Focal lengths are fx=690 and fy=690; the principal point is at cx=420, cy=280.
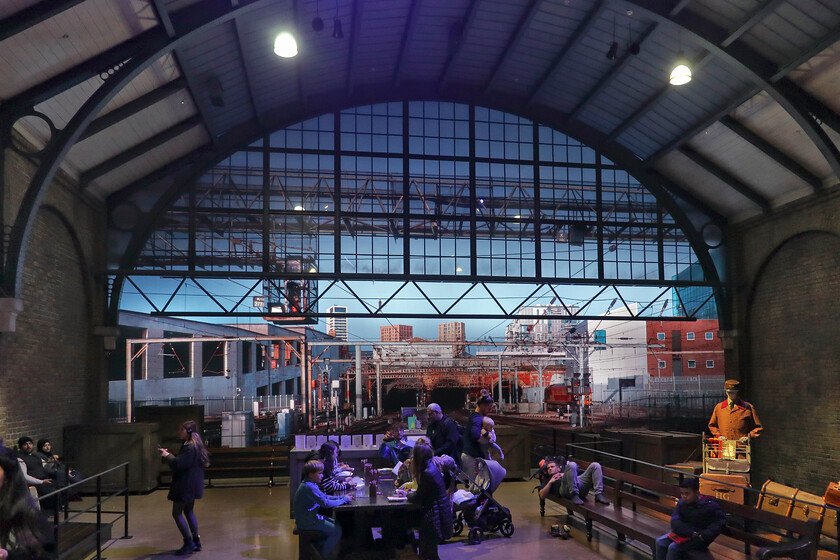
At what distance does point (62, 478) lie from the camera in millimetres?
10984

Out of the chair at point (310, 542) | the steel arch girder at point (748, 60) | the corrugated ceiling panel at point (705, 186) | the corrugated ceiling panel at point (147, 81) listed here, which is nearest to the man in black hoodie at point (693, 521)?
the chair at point (310, 542)

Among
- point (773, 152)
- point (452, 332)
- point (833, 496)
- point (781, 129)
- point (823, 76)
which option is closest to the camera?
point (833, 496)

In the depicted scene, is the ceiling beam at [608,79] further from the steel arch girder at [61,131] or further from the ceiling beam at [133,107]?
the ceiling beam at [133,107]

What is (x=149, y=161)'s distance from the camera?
609 inches

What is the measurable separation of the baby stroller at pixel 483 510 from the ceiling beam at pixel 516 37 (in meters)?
8.95

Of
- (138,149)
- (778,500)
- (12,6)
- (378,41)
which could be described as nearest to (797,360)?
(778,500)

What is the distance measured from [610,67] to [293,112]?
24.6 ft

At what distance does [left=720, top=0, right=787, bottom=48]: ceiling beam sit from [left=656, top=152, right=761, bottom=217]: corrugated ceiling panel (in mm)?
5102

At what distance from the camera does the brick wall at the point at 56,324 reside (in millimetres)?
11336

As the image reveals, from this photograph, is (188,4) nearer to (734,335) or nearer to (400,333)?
(400,333)

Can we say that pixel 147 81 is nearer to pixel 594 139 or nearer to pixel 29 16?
pixel 29 16

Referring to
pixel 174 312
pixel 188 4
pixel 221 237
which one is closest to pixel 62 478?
pixel 174 312

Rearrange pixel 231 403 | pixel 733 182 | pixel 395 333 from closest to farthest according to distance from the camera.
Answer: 1. pixel 733 182
2. pixel 231 403
3. pixel 395 333

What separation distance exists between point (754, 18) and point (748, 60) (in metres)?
1.17
